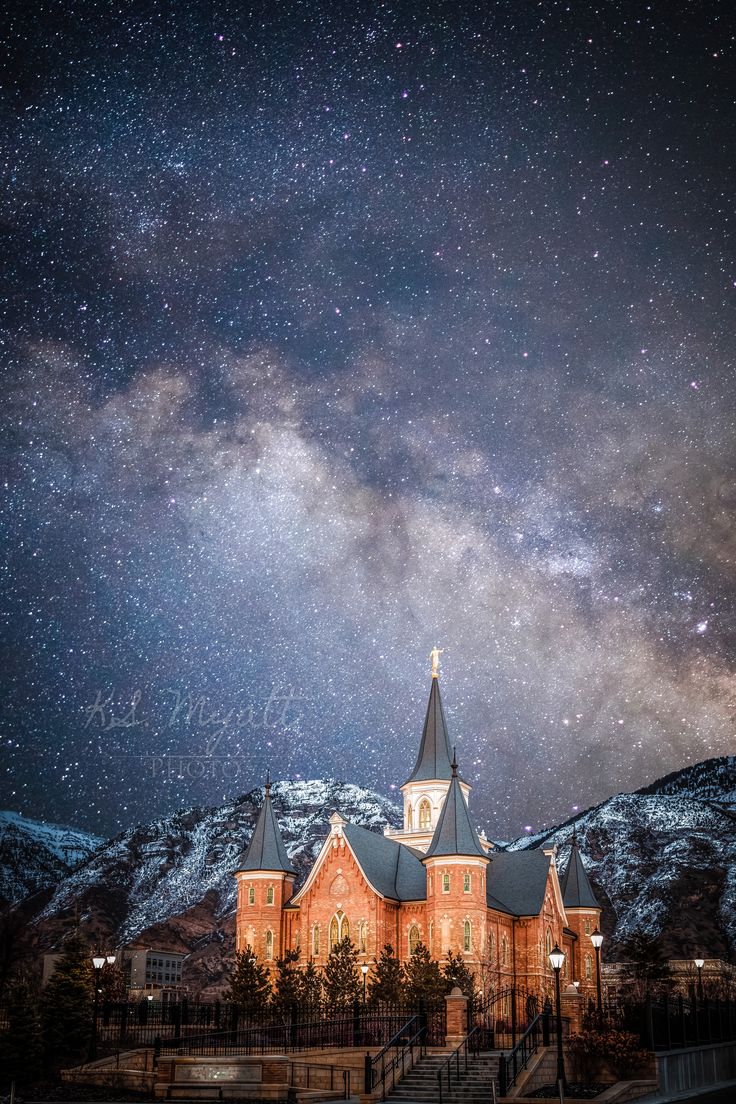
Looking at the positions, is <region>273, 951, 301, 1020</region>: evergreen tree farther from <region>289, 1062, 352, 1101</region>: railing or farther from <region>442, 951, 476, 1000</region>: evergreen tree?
<region>289, 1062, 352, 1101</region>: railing

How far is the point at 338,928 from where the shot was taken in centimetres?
5603

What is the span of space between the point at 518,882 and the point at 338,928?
12.3 metres

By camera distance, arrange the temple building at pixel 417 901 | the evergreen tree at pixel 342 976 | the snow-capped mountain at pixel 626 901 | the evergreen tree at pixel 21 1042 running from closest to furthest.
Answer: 1. the evergreen tree at pixel 21 1042
2. the evergreen tree at pixel 342 976
3. the temple building at pixel 417 901
4. the snow-capped mountain at pixel 626 901

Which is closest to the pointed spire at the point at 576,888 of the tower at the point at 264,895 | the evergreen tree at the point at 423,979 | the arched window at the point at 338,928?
the arched window at the point at 338,928

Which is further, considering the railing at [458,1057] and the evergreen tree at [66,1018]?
the evergreen tree at [66,1018]

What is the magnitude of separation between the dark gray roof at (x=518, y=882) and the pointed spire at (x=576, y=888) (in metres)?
6.57

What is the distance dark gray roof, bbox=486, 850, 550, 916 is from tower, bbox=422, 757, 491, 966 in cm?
399

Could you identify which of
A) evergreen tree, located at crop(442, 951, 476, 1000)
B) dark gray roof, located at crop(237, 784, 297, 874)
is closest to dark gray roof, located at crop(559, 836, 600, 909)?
dark gray roof, located at crop(237, 784, 297, 874)

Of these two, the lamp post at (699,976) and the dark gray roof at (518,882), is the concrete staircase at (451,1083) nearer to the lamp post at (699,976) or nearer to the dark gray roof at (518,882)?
the lamp post at (699,976)

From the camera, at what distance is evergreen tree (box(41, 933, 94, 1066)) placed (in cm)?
3400

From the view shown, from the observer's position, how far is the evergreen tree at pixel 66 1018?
1339 inches

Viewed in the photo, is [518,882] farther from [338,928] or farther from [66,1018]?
[66,1018]

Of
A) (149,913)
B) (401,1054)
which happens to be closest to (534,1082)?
(401,1054)

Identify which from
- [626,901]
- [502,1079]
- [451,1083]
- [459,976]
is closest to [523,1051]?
[451,1083]
